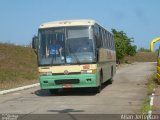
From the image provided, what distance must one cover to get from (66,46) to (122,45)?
54347 millimetres

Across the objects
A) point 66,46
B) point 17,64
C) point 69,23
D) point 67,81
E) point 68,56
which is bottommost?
point 67,81

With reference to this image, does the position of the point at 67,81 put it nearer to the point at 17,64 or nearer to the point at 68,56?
the point at 68,56

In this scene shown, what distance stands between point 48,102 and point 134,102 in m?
3.17

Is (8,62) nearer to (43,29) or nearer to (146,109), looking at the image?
(43,29)

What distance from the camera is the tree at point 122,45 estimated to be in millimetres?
71375

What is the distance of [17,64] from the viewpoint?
41688 mm

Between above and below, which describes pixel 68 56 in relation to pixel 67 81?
above

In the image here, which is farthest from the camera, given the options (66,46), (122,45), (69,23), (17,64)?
(122,45)

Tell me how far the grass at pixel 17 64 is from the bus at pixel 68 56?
10529 millimetres

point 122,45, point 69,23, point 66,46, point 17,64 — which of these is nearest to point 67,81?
point 66,46

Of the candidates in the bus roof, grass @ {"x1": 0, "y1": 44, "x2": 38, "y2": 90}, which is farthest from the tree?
the bus roof

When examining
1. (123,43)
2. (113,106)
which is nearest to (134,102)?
(113,106)

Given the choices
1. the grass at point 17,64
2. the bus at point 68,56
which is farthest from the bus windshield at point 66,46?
the grass at point 17,64

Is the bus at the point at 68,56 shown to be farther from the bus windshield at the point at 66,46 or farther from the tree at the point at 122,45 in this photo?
the tree at the point at 122,45
